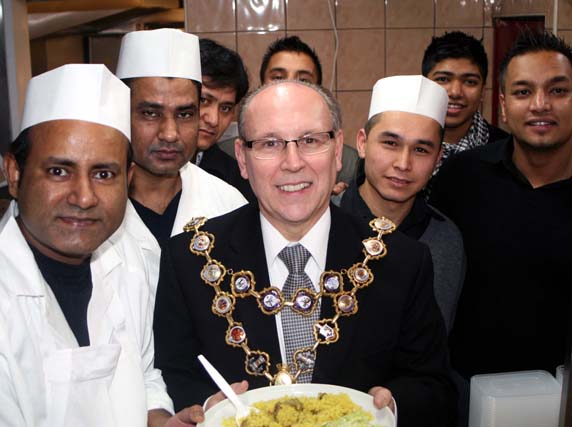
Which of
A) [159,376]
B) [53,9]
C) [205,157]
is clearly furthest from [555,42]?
[53,9]

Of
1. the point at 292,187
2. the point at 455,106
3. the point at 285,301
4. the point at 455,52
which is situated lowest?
the point at 285,301

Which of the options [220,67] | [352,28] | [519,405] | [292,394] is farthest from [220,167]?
[352,28]

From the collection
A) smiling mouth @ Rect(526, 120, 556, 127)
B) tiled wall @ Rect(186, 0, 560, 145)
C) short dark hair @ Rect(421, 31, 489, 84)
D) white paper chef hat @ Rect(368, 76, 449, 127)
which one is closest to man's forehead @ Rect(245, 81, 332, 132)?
white paper chef hat @ Rect(368, 76, 449, 127)

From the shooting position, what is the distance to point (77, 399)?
1225 mm

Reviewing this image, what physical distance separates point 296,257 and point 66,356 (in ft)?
1.54

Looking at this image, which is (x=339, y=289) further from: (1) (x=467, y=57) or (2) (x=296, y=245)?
(1) (x=467, y=57)

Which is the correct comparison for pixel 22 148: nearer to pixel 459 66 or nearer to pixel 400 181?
pixel 400 181

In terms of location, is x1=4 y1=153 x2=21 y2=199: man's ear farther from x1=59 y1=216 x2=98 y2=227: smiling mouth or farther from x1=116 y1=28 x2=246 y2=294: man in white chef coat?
x1=116 y1=28 x2=246 y2=294: man in white chef coat

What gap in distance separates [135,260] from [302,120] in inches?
19.3

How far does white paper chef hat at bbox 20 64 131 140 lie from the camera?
1.26 metres

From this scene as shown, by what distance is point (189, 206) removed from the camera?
1.82 metres

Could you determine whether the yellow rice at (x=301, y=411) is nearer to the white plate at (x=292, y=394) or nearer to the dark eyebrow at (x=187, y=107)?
the white plate at (x=292, y=394)

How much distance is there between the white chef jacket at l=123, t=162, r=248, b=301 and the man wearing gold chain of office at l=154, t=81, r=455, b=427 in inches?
9.4

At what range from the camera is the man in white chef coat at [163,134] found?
1.73 meters
